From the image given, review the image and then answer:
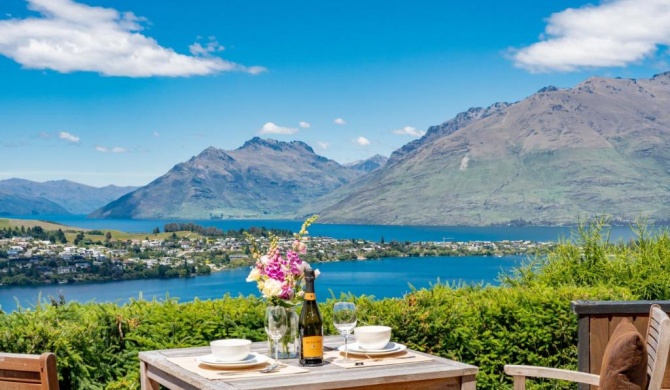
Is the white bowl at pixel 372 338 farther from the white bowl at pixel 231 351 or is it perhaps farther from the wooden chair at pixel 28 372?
the wooden chair at pixel 28 372

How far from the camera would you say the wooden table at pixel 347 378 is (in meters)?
3.11

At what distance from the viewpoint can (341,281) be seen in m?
31.6

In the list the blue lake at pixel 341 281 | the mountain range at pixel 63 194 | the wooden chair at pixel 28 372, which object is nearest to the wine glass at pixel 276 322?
the wooden chair at pixel 28 372

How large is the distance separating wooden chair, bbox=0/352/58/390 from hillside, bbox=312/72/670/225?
107m

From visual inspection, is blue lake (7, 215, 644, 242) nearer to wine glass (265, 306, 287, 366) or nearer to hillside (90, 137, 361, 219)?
hillside (90, 137, 361, 219)

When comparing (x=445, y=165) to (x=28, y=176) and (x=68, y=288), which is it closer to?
(x=28, y=176)

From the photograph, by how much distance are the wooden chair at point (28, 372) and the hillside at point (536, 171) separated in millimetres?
106955

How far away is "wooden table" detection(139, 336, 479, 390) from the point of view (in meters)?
3.11

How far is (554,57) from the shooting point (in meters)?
176

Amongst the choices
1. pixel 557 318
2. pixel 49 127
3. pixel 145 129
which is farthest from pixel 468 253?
pixel 145 129

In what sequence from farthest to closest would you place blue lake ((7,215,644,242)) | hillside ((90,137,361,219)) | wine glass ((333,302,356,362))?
hillside ((90,137,361,219)) < blue lake ((7,215,644,242)) < wine glass ((333,302,356,362))

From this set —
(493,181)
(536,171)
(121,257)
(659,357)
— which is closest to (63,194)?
(493,181)

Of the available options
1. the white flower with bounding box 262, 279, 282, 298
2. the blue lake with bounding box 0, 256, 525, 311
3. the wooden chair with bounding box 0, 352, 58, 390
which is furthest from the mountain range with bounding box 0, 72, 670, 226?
the wooden chair with bounding box 0, 352, 58, 390

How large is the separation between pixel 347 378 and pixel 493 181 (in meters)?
148
